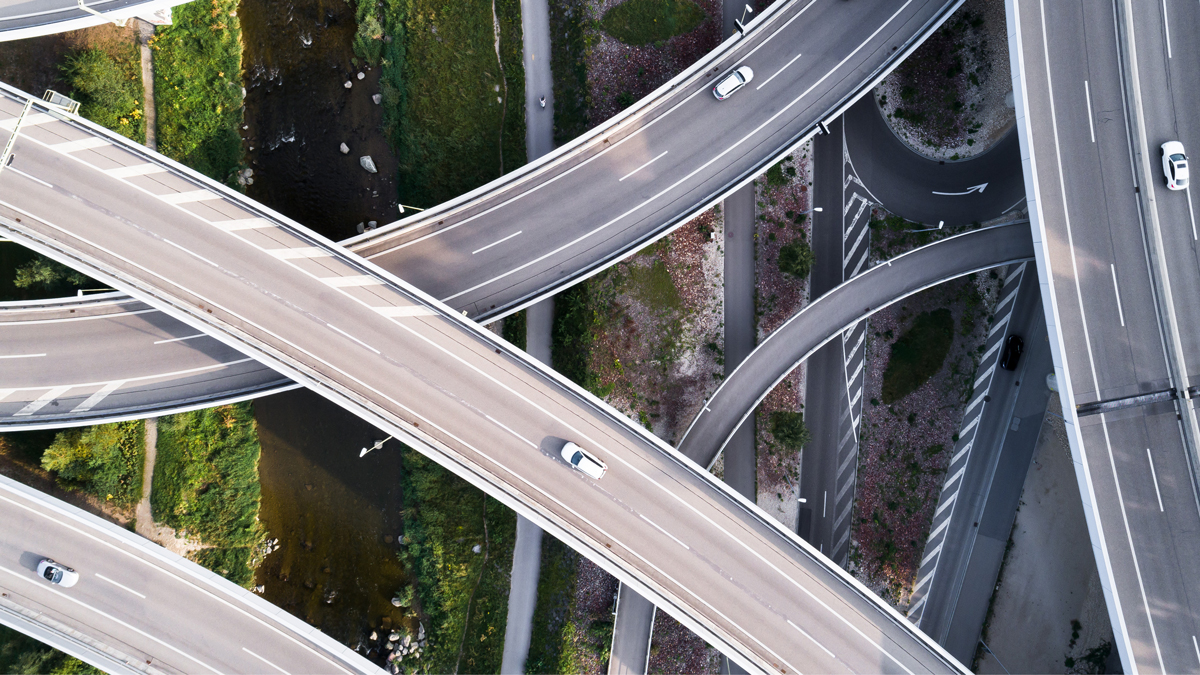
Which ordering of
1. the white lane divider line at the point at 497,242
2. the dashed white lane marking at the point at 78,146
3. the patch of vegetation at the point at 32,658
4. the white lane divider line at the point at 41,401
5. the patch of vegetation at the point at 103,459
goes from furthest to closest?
the patch of vegetation at the point at 103,459 → the patch of vegetation at the point at 32,658 → the white lane divider line at the point at 497,242 → the white lane divider line at the point at 41,401 → the dashed white lane marking at the point at 78,146

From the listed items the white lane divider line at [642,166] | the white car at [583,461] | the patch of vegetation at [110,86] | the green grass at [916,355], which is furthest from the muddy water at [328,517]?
the green grass at [916,355]

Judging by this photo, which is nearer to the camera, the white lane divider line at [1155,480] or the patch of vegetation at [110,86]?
the white lane divider line at [1155,480]

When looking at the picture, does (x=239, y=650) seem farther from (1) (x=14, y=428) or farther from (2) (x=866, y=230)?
(2) (x=866, y=230)

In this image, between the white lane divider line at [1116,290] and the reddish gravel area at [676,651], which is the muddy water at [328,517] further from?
the white lane divider line at [1116,290]

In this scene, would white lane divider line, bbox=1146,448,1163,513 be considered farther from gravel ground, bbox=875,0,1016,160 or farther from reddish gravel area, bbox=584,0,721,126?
reddish gravel area, bbox=584,0,721,126

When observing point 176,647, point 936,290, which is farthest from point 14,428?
point 936,290

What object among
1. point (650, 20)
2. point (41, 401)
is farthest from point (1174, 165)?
point (41, 401)

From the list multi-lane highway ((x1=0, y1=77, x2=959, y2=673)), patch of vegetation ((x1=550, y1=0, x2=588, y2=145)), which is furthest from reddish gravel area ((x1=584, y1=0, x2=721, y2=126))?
multi-lane highway ((x1=0, y1=77, x2=959, y2=673))
